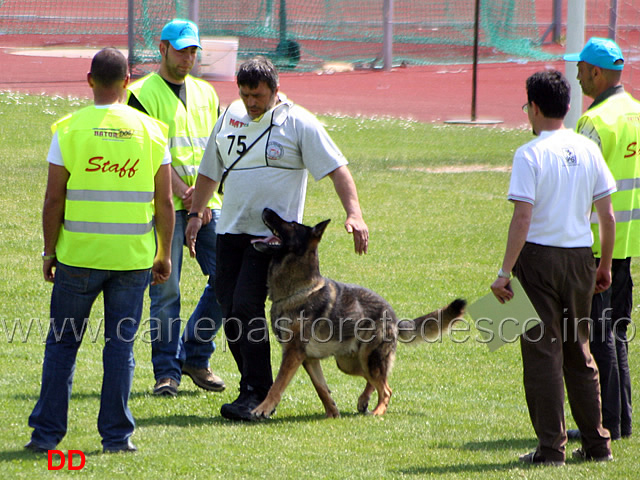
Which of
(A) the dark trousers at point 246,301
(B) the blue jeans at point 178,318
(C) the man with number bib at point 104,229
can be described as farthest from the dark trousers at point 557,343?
(B) the blue jeans at point 178,318

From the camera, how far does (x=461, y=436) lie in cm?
549

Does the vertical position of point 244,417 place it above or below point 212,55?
below

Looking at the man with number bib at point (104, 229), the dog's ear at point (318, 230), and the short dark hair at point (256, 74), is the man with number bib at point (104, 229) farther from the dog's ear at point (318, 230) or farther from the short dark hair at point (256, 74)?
the dog's ear at point (318, 230)

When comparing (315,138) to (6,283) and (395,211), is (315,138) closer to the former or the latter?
(6,283)

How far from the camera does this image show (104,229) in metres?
4.60

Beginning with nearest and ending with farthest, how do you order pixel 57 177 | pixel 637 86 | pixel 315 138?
pixel 57 177 < pixel 315 138 < pixel 637 86

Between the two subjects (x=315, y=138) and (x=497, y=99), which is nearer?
(x=315, y=138)

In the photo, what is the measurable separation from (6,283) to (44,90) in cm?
1452

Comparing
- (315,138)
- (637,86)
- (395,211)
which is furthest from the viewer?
(637,86)

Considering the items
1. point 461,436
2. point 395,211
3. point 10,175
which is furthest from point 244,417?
point 10,175

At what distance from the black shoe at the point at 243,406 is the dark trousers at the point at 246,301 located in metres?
0.03

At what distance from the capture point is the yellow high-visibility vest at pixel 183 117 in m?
6.20

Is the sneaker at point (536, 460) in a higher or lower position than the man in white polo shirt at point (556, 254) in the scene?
lower

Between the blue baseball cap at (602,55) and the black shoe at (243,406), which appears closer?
the blue baseball cap at (602,55)
